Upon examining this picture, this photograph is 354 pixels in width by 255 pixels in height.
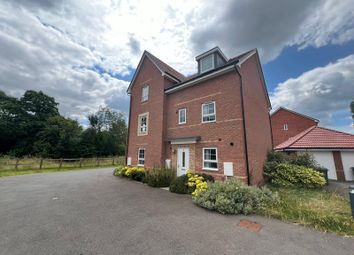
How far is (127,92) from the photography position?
57.7 feet

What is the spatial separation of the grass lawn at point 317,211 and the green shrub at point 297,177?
1529mm

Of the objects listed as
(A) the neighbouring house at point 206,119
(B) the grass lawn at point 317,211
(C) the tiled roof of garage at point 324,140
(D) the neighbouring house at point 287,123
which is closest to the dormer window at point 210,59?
(A) the neighbouring house at point 206,119

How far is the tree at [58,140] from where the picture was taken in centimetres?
2809

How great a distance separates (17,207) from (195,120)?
10149 millimetres

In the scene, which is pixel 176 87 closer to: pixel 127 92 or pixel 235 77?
pixel 235 77

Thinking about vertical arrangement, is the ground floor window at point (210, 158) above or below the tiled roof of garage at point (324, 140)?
below

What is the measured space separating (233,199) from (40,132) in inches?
1455

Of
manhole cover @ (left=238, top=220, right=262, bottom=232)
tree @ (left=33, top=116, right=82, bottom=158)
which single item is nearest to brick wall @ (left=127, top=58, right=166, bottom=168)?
manhole cover @ (left=238, top=220, right=262, bottom=232)

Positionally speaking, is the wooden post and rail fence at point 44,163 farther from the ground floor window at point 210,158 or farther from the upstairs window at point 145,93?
the ground floor window at point 210,158

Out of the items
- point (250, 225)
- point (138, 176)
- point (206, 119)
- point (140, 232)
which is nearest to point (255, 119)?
point (206, 119)

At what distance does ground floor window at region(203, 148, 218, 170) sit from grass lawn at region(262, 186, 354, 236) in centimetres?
383

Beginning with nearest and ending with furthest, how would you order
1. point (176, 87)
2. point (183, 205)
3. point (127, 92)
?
point (183, 205)
point (176, 87)
point (127, 92)

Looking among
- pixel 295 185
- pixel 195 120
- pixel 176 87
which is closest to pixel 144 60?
pixel 176 87

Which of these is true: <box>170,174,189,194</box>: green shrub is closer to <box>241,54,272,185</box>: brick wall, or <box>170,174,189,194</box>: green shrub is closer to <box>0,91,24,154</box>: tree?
<box>241,54,272,185</box>: brick wall
